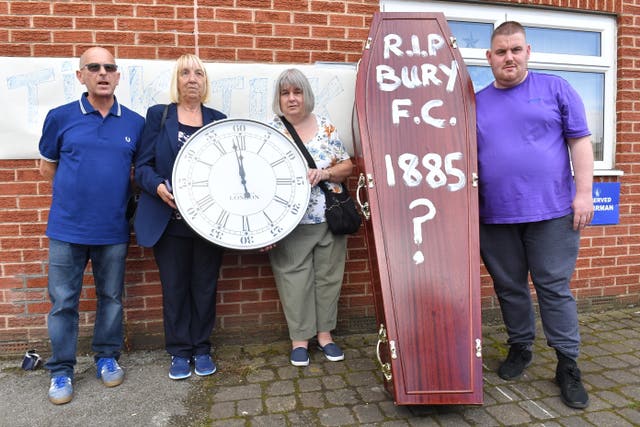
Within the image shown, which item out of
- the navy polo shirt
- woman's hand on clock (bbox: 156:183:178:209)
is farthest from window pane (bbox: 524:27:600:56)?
the navy polo shirt

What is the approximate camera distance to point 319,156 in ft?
9.25

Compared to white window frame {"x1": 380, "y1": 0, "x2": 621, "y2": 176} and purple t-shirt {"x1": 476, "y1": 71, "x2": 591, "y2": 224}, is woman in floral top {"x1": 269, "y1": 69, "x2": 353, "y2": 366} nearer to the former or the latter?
purple t-shirt {"x1": 476, "y1": 71, "x2": 591, "y2": 224}

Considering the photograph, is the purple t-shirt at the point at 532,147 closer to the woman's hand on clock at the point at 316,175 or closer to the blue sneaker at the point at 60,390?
the woman's hand on clock at the point at 316,175

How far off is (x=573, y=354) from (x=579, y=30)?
2571mm

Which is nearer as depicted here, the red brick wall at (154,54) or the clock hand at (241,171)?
the clock hand at (241,171)

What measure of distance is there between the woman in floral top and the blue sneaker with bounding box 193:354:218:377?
486 mm

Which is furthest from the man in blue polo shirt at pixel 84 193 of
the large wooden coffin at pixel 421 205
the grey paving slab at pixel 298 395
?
the large wooden coffin at pixel 421 205

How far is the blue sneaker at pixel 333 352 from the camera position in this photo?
9.68ft

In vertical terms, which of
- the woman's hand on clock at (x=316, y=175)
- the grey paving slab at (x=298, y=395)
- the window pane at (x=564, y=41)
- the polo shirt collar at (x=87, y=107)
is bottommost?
the grey paving slab at (x=298, y=395)

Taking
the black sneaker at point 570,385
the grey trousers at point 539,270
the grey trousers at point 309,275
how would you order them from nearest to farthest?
the black sneaker at point 570,385
the grey trousers at point 539,270
the grey trousers at point 309,275

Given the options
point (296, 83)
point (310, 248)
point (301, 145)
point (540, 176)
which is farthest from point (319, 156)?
point (540, 176)

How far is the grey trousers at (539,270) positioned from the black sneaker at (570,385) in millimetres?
57

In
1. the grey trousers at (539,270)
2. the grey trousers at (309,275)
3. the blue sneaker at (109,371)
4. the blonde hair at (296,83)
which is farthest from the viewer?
the grey trousers at (309,275)

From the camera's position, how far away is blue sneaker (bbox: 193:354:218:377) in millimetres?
2752
